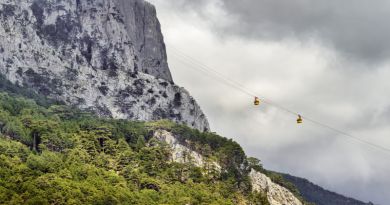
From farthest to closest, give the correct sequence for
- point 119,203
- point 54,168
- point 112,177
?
A: point 112,177 < point 54,168 < point 119,203

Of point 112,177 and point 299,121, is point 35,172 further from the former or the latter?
point 299,121

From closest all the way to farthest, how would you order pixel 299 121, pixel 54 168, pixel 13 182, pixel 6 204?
1. pixel 299 121
2. pixel 6 204
3. pixel 13 182
4. pixel 54 168

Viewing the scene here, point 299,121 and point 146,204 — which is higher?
point 299,121

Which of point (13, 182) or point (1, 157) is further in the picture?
point (1, 157)

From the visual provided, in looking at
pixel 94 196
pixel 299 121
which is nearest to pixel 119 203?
pixel 94 196

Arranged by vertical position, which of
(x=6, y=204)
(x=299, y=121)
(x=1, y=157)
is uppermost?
(x=299, y=121)

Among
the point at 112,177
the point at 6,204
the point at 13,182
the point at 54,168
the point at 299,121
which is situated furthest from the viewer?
the point at 112,177

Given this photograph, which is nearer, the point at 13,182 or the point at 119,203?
the point at 13,182

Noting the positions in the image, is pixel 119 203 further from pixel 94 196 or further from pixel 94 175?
pixel 94 175

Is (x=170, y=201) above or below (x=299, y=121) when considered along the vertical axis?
below

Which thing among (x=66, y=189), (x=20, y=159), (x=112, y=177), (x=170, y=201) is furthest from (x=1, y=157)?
(x=170, y=201)
